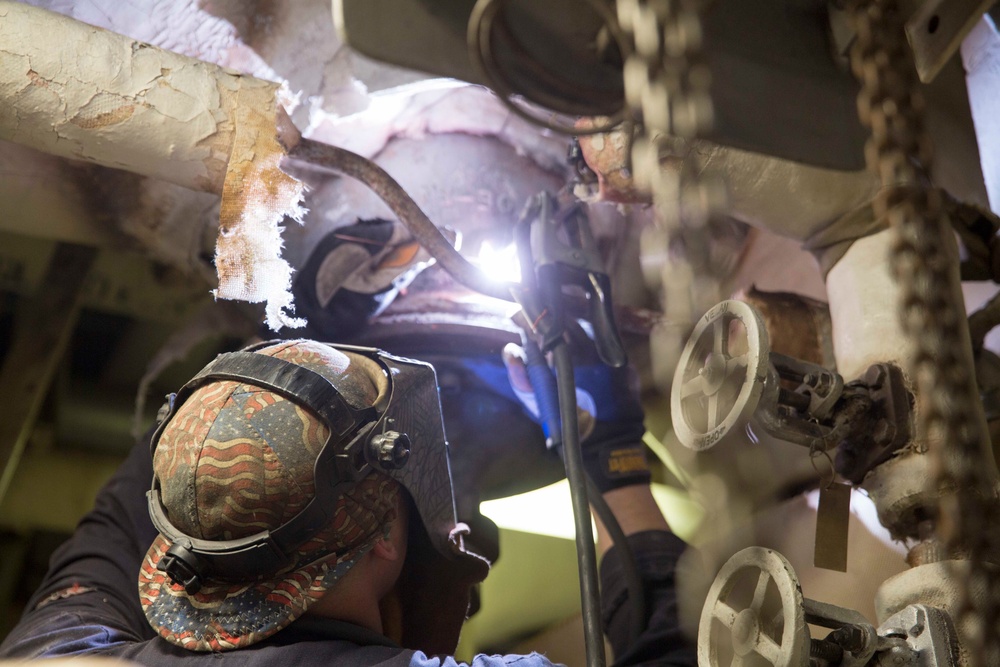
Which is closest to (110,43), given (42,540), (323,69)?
(323,69)

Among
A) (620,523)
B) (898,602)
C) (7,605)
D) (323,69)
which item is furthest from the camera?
(7,605)

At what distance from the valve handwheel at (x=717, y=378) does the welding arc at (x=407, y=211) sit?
568 mm

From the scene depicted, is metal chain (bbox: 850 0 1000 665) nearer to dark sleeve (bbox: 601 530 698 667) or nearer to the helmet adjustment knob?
dark sleeve (bbox: 601 530 698 667)

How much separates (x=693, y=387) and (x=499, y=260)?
2.84 ft

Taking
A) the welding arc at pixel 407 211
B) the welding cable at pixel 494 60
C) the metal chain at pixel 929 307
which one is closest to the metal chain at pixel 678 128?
the welding cable at pixel 494 60

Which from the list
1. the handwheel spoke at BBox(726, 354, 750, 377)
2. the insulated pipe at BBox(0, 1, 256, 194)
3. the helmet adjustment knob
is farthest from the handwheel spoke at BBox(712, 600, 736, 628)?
the insulated pipe at BBox(0, 1, 256, 194)

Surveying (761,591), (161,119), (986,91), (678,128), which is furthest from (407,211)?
(986,91)

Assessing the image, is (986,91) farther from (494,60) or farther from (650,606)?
(494,60)

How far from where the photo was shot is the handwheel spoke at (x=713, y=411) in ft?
4.03

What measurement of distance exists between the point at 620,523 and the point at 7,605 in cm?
201

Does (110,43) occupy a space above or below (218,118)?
above

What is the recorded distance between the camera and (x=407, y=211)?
1.77 m

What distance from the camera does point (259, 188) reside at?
62.7 inches

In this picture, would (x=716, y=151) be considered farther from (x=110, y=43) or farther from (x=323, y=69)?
(x=110, y=43)
